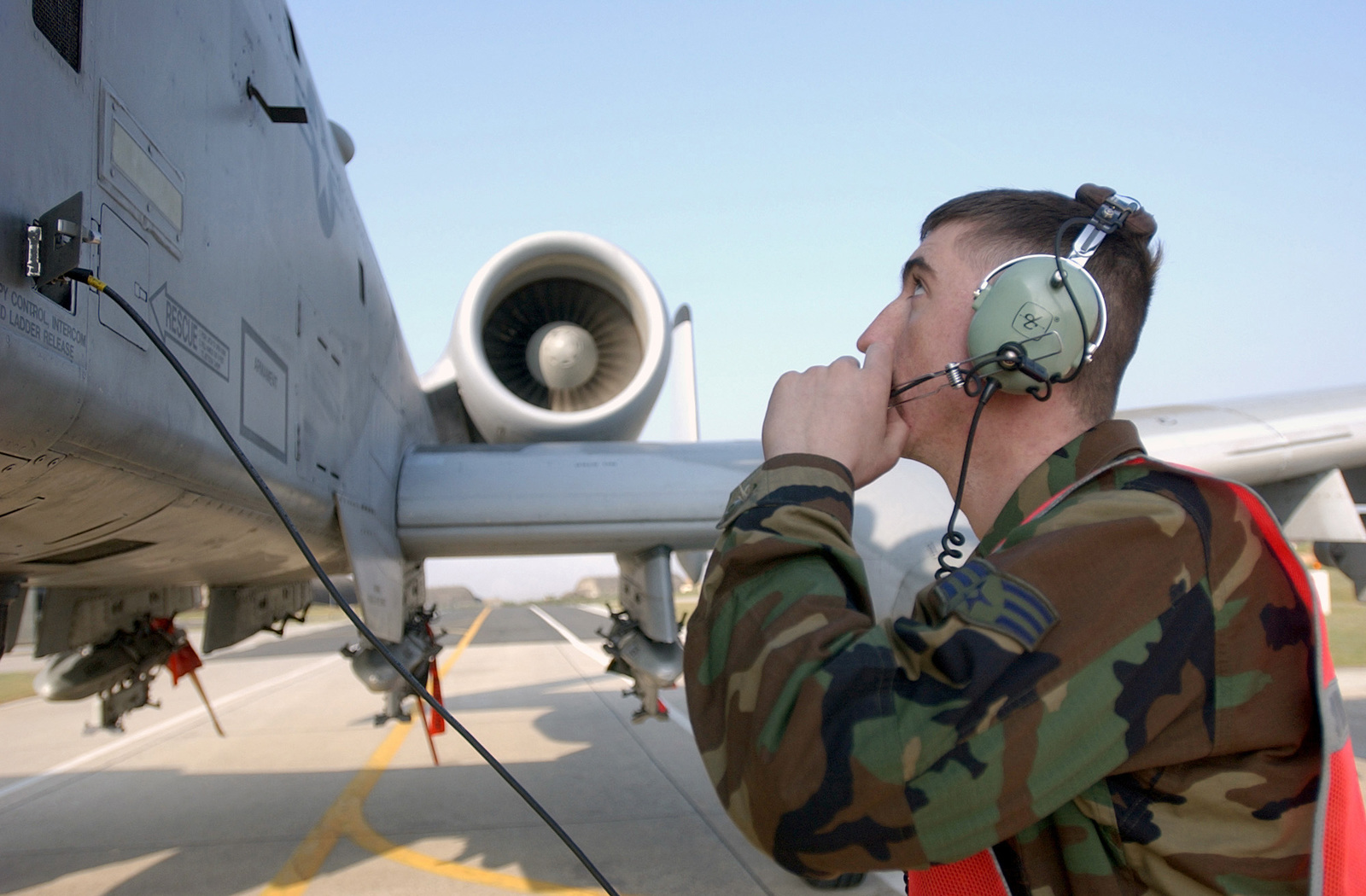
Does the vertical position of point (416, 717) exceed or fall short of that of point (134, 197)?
it falls short

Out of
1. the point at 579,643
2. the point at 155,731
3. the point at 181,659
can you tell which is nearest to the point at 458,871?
the point at 181,659

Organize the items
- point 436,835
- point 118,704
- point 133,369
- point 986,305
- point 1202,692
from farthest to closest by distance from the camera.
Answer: point 118,704, point 436,835, point 133,369, point 986,305, point 1202,692

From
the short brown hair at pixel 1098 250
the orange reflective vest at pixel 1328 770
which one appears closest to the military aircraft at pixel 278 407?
the short brown hair at pixel 1098 250

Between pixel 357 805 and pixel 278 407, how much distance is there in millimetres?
3739

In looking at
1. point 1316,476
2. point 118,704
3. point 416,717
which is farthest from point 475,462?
point 416,717

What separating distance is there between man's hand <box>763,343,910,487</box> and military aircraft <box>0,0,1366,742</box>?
3.67 feet

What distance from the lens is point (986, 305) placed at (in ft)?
3.17

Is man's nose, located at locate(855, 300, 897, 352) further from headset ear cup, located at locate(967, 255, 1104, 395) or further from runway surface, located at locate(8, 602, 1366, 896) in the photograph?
runway surface, located at locate(8, 602, 1366, 896)

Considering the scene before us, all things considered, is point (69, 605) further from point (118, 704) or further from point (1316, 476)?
point (1316, 476)

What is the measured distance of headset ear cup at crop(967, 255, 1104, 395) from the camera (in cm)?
93

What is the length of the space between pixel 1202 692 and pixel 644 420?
4.50m

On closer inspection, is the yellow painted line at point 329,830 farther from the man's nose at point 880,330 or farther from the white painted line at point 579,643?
the white painted line at point 579,643

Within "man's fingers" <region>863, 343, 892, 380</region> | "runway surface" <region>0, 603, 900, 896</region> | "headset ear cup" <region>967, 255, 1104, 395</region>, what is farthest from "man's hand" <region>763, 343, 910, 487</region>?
"runway surface" <region>0, 603, 900, 896</region>

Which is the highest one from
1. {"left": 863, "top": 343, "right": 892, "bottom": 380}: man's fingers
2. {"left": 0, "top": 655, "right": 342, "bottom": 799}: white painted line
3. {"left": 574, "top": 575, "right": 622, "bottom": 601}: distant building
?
{"left": 863, "top": 343, "right": 892, "bottom": 380}: man's fingers
